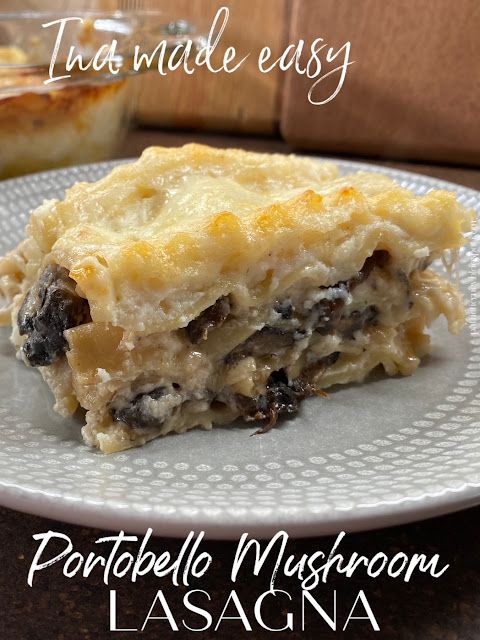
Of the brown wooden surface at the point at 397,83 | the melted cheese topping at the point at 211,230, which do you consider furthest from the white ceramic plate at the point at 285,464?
the brown wooden surface at the point at 397,83

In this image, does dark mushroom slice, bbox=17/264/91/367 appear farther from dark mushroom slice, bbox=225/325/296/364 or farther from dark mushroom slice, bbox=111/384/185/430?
dark mushroom slice, bbox=225/325/296/364

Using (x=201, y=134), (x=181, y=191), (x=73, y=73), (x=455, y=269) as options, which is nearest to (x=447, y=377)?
(x=455, y=269)

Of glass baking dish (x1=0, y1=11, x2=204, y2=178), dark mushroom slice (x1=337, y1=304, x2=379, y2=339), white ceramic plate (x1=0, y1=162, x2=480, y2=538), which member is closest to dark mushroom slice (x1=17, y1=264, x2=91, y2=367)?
white ceramic plate (x1=0, y1=162, x2=480, y2=538)

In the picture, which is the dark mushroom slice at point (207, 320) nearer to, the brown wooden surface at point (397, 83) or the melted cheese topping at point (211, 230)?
the melted cheese topping at point (211, 230)


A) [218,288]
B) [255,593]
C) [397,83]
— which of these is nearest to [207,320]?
[218,288]

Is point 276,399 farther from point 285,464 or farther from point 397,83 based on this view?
point 397,83

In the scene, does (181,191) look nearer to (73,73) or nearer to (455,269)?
(455,269)
